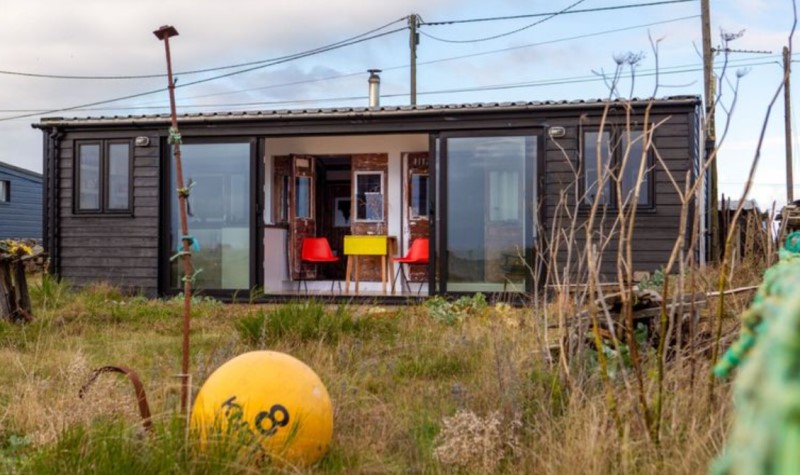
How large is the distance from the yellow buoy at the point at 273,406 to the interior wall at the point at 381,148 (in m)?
9.68

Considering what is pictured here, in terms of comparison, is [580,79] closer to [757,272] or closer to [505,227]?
[505,227]

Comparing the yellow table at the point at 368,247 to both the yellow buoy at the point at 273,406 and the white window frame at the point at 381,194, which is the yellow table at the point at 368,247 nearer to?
the white window frame at the point at 381,194

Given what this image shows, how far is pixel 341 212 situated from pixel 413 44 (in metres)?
11.0

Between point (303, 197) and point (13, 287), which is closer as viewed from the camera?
point (13, 287)

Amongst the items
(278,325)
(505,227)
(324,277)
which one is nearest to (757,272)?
(505,227)

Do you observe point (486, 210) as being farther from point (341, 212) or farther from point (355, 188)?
point (341, 212)

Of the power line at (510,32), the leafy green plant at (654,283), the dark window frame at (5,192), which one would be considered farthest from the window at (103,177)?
the dark window frame at (5,192)

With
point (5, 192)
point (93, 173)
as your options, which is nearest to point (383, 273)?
point (93, 173)

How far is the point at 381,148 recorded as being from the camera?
13.4 metres

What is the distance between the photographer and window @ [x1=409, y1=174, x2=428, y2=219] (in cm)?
1311

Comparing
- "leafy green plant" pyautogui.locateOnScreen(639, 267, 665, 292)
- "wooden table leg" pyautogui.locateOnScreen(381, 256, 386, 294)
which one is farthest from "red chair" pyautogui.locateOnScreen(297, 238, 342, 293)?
"leafy green plant" pyautogui.locateOnScreen(639, 267, 665, 292)

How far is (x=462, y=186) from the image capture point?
429 inches

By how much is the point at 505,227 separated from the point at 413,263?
2128 mm

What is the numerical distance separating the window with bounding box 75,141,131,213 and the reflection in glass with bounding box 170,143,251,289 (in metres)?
0.79
